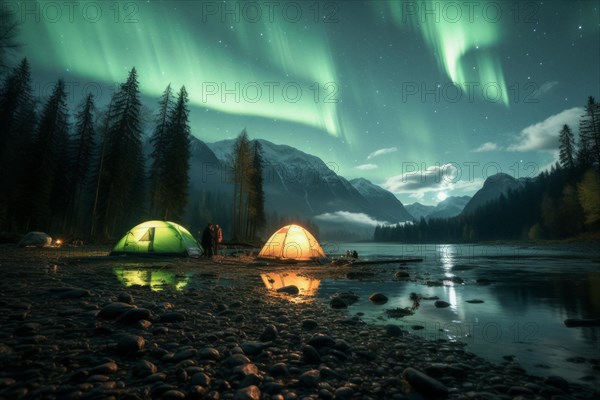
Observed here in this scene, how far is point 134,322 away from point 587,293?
1187cm

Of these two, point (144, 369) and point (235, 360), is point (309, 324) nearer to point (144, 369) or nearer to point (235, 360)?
point (235, 360)

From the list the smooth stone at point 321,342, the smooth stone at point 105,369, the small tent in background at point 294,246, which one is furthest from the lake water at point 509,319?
the small tent in background at point 294,246

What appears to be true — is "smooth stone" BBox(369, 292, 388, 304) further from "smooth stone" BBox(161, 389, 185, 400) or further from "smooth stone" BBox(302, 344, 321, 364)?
"smooth stone" BBox(161, 389, 185, 400)

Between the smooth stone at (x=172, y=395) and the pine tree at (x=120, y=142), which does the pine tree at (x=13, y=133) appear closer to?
the pine tree at (x=120, y=142)

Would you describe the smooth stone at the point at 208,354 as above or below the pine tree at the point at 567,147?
below

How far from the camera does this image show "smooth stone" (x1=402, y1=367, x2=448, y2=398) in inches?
99.1

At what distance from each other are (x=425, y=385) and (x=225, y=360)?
1.94 meters

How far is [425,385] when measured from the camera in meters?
2.57

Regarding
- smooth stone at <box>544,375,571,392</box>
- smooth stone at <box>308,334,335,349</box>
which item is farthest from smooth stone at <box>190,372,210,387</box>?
smooth stone at <box>544,375,571,392</box>

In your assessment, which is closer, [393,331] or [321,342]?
[321,342]

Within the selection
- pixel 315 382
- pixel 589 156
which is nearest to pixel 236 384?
pixel 315 382

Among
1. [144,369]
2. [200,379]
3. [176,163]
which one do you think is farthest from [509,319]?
[176,163]

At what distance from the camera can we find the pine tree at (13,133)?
35841 mm

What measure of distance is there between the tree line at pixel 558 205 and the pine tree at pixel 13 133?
8507 cm
